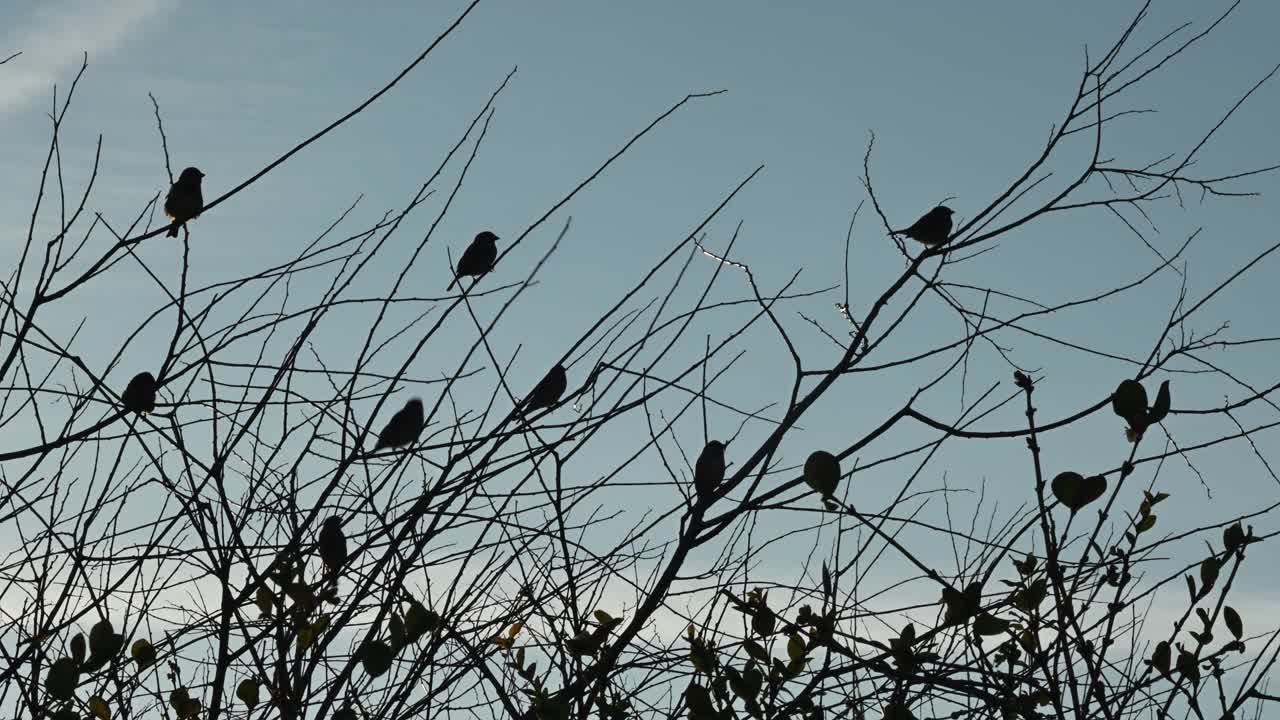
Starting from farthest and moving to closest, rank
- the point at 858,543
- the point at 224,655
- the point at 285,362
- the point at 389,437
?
the point at 389,437 → the point at 858,543 → the point at 285,362 → the point at 224,655

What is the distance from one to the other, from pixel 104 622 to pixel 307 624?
0.45m

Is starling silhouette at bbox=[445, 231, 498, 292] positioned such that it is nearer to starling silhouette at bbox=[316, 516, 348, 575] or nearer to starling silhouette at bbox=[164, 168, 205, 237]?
starling silhouette at bbox=[164, 168, 205, 237]

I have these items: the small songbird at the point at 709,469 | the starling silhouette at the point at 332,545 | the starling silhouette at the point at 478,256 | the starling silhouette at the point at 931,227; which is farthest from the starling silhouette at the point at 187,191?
the small songbird at the point at 709,469

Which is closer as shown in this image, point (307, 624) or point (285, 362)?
point (307, 624)

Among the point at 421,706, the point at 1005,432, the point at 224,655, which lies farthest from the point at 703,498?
the point at 224,655

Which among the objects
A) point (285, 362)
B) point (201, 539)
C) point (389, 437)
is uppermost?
point (389, 437)

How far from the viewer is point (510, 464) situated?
107 inches

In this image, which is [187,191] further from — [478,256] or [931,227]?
[931,227]

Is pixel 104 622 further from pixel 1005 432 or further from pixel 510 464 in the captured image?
pixel 1005 432

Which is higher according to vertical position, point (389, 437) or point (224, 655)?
→ point (389, 437)

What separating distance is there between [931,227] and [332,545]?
639 centimetres

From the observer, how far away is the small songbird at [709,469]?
2.57 m

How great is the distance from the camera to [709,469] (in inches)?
110

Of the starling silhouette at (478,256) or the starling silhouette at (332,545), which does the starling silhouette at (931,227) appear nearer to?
the starling silhouette at (478,256)
